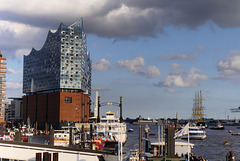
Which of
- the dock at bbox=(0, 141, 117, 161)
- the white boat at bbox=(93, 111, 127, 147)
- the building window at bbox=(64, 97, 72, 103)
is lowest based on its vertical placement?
the white boat at bbox=(93, 111, 127, 147)

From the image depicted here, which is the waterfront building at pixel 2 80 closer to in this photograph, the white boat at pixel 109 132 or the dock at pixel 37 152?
the white boat at pixel 109 132

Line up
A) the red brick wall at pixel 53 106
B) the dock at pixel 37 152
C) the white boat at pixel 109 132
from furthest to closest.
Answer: the red brick wall at pixel 53 106 → the white boat at pixel 109 132 → the dock at pixel 37 152

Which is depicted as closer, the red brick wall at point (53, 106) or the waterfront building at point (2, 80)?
the waterfront building at point (2, 80)

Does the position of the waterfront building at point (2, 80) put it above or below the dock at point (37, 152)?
above

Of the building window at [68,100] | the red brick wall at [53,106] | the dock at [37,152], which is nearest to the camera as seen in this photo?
the dock at [37,152]

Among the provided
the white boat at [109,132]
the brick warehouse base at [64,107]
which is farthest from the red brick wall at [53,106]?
the white boat at [109,132]

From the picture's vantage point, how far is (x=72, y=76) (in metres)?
196

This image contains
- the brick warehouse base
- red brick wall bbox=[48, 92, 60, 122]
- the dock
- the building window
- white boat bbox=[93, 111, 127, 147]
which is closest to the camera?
the dock

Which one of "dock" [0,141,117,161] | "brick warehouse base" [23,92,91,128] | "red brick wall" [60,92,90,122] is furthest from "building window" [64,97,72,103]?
"dock" [0,141,117,161]

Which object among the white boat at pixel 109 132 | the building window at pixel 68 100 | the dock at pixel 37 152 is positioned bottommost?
the white boat at pixel 109 132

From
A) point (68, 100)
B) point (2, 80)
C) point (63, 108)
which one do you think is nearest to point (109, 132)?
point (63, 108)

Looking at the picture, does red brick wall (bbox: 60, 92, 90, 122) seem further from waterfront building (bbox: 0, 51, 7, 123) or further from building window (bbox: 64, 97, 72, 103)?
waterfront building (bbox: 0, 51, 7, 123)

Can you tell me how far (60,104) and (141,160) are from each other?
457 feet

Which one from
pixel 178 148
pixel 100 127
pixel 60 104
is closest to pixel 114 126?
pixel 100 127
